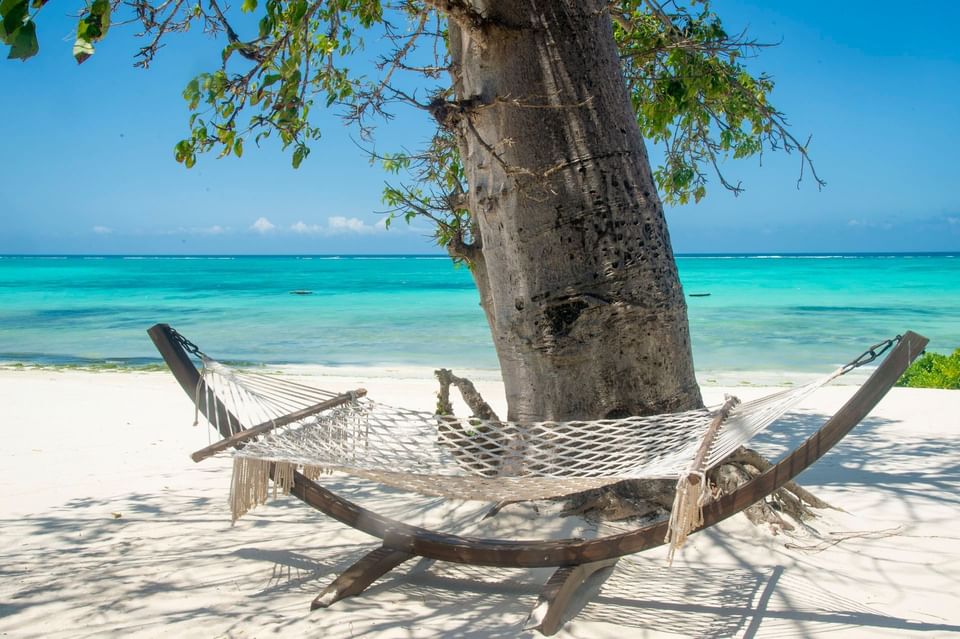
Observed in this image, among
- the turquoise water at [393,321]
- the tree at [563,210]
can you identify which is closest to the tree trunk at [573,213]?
the tree at [563,210]

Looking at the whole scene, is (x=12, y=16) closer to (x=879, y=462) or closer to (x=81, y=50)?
(x=81, y=50)

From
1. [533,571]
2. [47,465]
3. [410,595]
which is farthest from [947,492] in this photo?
[47,465]

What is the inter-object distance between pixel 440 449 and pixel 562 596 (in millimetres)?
620

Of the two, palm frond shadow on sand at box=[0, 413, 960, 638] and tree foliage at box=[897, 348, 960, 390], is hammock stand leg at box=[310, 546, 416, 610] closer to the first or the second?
palm frond shadow on sand at box=[0, 413, 960, 638]

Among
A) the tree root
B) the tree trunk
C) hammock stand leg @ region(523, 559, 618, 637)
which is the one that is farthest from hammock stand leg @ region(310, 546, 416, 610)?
the tree trunk

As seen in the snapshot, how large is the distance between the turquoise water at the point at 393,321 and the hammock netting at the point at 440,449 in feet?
27.3

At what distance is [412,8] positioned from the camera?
3688 millimetres

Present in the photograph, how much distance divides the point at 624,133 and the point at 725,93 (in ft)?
5.06

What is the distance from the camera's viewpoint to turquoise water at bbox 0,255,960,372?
12062mm

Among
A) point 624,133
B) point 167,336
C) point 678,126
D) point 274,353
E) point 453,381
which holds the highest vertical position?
point 678,126

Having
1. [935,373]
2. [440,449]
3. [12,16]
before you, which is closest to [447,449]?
[440,449]

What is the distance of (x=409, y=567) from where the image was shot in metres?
2.42

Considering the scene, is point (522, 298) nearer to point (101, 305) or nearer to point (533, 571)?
point (533, 571)

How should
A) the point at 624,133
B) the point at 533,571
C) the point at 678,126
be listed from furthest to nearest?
the point at 678,126
the point at 624,133
the point at 533,571
